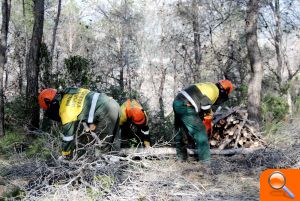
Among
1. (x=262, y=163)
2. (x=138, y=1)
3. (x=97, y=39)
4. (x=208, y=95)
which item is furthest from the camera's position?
(x=97, y=39)

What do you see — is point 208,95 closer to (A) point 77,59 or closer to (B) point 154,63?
(A) point 77,59

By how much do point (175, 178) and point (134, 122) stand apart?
6.30 feet

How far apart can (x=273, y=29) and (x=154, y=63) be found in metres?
8.24

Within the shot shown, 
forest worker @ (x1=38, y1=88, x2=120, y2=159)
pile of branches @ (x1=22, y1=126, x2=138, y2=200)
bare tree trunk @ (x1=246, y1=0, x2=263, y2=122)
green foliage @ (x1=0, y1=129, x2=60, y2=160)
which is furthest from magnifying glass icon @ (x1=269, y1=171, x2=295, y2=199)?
bare tree trunk @ (x1=246, y1=0, x2=263, y2=122)

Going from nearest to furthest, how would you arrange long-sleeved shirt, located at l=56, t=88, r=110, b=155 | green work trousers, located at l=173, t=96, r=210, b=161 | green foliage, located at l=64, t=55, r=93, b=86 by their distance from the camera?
long-sleeved shirt, located at l=56, t=88, r=110, b=155, green work trousers, located at l=173, t=96, r=210, b=161, green foliage, located at l=64, t=55, r=93, b=86

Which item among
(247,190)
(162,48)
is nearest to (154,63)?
(162,48)

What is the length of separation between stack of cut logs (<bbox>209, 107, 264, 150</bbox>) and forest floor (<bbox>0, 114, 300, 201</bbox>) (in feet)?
1.55

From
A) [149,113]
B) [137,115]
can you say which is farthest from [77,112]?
[149,113]

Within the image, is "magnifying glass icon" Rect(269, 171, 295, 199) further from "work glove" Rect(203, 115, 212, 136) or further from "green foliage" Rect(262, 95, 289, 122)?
"green foliage" Rect(262, 95, 289, 122)

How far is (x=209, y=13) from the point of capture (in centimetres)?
1838

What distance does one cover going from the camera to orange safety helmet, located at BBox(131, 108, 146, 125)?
257 inches

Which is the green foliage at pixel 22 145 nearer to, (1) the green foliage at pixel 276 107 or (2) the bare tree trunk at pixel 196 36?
(1) the green foliage at pixel 276 107

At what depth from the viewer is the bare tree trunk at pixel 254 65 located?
27.0 ft

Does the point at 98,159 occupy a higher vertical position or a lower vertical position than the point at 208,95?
lower
